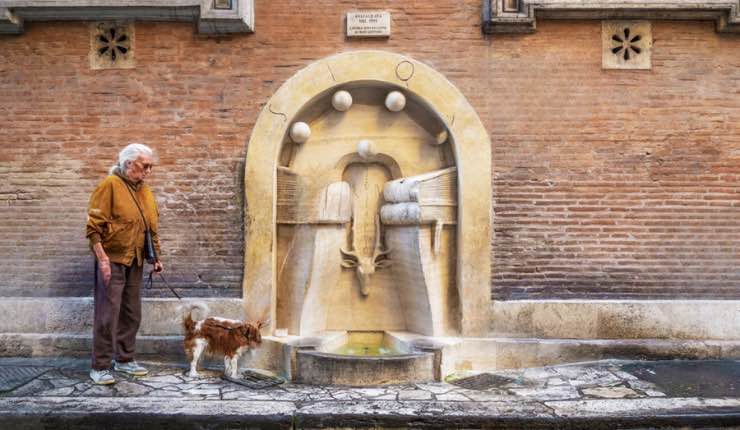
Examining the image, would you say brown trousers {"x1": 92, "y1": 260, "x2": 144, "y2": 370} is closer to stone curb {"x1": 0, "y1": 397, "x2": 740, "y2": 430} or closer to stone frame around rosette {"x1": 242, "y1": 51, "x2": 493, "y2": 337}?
stone curb {"x1": 0, "y1": 397, "x2": 740, "y2": 430}

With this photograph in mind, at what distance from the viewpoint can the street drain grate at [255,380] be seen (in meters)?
5.64

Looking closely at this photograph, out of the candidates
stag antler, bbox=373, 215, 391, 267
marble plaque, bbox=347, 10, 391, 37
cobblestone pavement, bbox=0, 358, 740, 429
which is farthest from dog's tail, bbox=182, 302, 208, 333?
marble plaque, bbox=347, 10, 391, 37

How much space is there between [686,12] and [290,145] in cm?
398

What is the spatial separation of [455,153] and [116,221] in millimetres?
3105

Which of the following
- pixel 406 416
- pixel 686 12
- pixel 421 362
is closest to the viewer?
pixel 406 416

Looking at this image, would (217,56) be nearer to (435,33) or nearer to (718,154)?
(435,33)

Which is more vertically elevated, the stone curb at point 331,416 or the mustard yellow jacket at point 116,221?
the mustard yellow jacket at point 116,221

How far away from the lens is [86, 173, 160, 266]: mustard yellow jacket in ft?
17.5

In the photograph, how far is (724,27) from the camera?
21.2 ft

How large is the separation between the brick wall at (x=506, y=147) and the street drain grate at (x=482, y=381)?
84 cm

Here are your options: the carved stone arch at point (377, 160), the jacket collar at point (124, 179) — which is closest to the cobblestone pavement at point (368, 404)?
the jacket collar at point (124, 179)

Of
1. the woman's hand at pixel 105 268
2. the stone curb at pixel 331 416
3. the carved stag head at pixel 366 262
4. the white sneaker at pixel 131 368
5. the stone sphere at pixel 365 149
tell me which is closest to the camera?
the stone curb at pixel 331 416

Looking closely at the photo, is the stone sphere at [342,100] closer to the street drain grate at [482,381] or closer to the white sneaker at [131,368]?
the street drain grate at [482,381]

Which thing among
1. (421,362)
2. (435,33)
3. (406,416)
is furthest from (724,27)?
(406,416)
